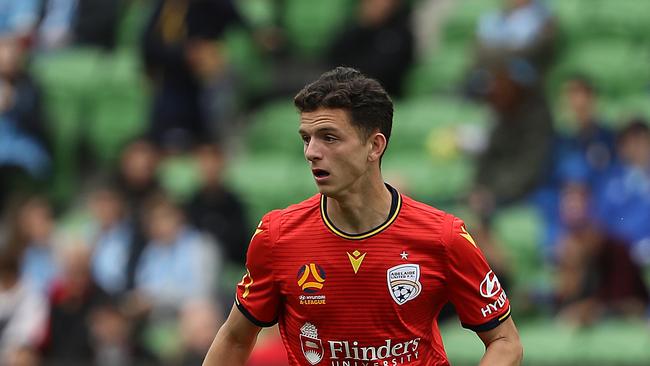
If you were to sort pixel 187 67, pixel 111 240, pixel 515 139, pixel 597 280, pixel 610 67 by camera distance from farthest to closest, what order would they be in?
pixel 187 67 < pixel 610 67 < pixel 111 240 < pixel 515 139 < pixel 597 280

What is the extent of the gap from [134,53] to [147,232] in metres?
3.11

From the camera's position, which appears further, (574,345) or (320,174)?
(574,345)

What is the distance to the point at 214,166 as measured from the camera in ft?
38.1

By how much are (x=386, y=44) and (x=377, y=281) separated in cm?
746

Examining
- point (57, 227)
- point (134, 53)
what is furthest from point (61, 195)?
point (134, 53)

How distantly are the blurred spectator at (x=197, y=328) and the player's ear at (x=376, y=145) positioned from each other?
5011 millimetres

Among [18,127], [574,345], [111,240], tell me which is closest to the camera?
[574,345]

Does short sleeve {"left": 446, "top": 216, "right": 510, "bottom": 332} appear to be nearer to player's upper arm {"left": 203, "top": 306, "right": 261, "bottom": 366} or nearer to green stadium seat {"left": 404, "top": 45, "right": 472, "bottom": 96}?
player's upper arm {"left": 203, "top": 306, "right": 261, "bottom": 366}

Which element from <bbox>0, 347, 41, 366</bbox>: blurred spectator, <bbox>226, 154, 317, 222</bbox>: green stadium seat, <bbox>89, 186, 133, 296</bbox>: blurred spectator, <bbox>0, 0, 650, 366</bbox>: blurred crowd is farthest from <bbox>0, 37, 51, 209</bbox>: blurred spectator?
<bbox>0, 347, 41, 366</bbox>: blurred spectator

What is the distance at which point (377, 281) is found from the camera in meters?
5.35

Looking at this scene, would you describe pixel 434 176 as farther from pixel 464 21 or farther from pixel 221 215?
pixel 464 21

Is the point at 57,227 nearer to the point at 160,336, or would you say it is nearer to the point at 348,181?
the point at 160,336

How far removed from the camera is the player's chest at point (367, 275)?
5.35 meters

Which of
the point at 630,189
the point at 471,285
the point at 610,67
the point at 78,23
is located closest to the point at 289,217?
the point at 471,285
